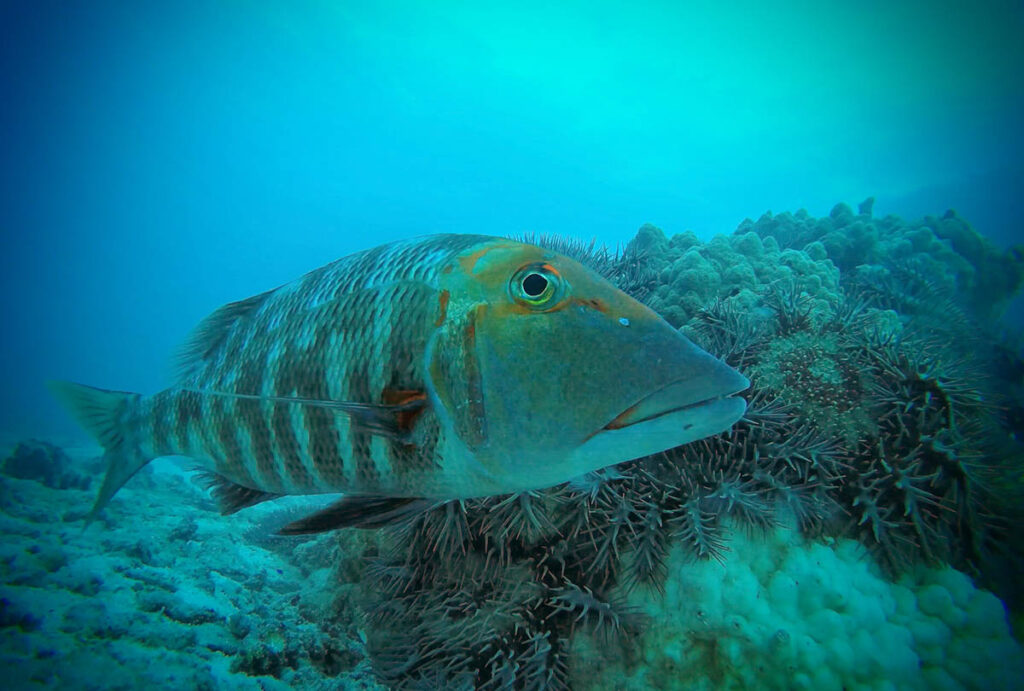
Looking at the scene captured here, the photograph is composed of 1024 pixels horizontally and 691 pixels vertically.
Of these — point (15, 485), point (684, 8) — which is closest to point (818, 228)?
point (15, 485)

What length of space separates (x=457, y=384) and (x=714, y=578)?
231cm

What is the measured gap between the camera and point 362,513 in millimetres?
1558

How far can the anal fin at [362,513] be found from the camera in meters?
1.51

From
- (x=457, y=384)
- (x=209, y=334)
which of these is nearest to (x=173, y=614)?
(x=209, y=334)

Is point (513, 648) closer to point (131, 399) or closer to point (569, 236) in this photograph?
point (131, 399)

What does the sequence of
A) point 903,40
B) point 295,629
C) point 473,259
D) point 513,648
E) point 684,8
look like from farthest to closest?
point 684,8, point 903,40, point 295,629, point 513,648, point 473,259

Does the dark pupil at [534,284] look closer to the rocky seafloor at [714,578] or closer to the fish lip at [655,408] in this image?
the fish lip at [655,408]

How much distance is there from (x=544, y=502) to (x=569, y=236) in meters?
3.32

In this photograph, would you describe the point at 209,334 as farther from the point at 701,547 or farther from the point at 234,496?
the point at 701,547

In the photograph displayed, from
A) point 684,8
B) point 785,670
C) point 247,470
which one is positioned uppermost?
point 684,8

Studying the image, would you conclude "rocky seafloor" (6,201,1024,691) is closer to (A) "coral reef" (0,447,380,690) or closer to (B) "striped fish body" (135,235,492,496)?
(A) "coral reef" (0,447,380,690)

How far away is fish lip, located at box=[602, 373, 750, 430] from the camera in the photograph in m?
1.21

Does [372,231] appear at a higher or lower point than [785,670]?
higher

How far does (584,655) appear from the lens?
2596 mm
